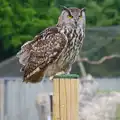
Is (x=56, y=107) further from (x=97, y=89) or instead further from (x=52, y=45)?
(x=97, y=89)

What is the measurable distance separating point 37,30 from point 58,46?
13.5 m

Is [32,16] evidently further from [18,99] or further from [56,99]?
[56,99]

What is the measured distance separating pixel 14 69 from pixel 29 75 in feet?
29.8

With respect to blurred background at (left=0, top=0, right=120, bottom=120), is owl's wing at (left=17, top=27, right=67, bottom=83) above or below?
below

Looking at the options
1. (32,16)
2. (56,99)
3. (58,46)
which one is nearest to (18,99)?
(58,46)

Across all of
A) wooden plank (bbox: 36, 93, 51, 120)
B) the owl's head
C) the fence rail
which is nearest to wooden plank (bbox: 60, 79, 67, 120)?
the owl's head

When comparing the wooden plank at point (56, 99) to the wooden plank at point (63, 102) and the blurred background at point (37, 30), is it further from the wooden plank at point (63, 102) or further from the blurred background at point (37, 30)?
the blurred background at point (37, 30)

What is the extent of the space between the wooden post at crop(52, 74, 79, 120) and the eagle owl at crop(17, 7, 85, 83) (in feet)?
3.43

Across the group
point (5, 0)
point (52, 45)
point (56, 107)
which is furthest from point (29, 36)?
point (56, 107)

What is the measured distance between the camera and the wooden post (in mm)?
4258

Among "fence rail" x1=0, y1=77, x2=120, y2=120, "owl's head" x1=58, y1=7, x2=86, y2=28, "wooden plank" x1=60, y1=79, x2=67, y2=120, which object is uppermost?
"owl's head" x1=58, y1=7, x2=86, y2=28

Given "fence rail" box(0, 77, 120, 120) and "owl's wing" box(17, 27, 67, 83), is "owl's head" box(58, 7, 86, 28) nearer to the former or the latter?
"owl's wing" box(17, 27, 67, 83)

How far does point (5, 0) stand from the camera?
19000 millimetres

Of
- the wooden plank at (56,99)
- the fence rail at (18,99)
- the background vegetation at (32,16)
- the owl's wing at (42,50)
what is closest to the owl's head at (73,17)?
the owl's wing at (42,50)
